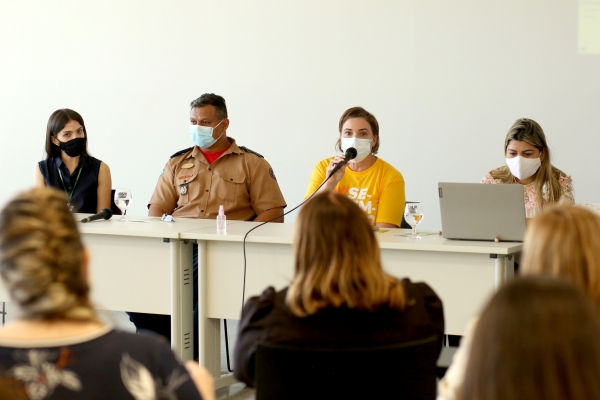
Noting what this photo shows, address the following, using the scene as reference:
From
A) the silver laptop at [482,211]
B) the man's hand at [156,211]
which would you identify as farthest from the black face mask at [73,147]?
the silver laptop at [482,211]

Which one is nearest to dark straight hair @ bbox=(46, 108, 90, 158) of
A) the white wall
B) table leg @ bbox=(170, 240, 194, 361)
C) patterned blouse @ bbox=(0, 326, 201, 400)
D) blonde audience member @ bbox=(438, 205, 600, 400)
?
table leg @ bbox=(170, 240, 194, 361)

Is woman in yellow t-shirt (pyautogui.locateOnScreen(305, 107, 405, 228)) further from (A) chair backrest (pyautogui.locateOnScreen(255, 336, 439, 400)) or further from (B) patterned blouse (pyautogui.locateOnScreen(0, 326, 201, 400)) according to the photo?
(B) patterned blouse (pyautogui.locateOnScreen(0, 326, 201, 400))

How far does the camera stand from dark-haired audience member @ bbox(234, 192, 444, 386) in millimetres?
1577

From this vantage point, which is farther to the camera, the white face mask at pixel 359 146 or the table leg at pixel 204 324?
the white face mask at pixel 359 146

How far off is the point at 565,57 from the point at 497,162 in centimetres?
71

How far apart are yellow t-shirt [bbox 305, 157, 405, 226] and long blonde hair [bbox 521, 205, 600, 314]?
214 centimetres

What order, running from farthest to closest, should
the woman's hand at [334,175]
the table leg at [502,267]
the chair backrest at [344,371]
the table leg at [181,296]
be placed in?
the woman's hand at [334,175]
the table leg at [181,296]
the table leg at [502,267]
the chair backrest at [344,371]

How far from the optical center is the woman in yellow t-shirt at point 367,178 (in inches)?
140

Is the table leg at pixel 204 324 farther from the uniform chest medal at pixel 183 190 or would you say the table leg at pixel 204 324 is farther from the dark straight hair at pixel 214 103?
the dark straight hair at pixel 214 103

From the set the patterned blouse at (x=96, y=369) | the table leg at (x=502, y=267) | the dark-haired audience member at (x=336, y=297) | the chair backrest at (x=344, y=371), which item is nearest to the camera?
the patterned blouse at (x=96, y=369)

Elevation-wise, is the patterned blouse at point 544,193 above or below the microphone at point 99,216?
above

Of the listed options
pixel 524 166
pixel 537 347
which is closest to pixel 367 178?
pixel 524 166

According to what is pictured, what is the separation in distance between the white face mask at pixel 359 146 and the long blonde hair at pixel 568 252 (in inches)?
86.7

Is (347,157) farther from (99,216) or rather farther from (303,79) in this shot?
(303,79)
